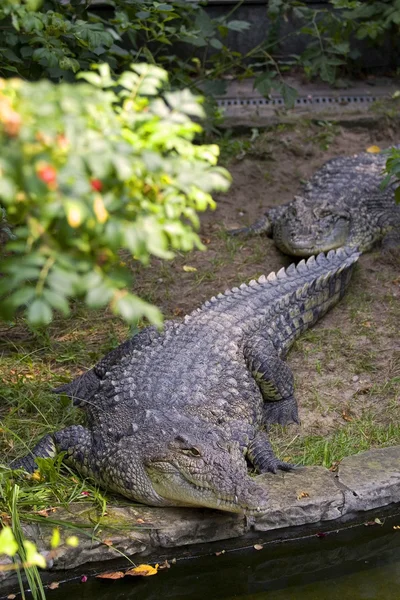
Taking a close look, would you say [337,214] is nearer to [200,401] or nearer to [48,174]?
[200,401]

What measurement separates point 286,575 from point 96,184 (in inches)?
102

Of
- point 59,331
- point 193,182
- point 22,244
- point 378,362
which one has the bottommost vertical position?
point 59,331

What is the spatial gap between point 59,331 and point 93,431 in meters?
1.39

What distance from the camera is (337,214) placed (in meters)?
6.90

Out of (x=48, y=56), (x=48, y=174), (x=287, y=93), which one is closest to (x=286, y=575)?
(x=48, y=174)

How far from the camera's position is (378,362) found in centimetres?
539

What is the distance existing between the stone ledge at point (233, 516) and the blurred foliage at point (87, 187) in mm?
2080

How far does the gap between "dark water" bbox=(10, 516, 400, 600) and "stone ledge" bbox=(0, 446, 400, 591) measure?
0.09 metres

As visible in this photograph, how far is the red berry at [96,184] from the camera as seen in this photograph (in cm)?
187

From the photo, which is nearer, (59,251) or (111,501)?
(59,251)

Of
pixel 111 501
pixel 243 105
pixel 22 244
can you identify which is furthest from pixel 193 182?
pixel 243 105

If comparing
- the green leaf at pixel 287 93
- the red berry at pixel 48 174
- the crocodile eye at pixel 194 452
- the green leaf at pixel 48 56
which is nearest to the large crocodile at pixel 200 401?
the crocodile eye at pixel 194 452

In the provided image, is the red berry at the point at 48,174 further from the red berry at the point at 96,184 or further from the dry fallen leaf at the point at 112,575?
the dry fallen leaf at the point at 112,575

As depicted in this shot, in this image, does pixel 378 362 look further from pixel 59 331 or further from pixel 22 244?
pixel 22 244
